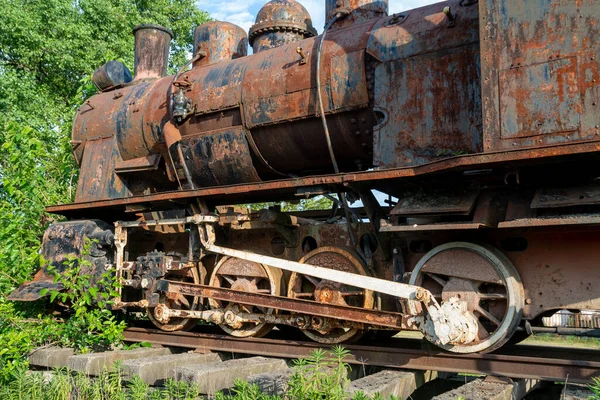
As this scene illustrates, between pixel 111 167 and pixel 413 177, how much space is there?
13.4 ft

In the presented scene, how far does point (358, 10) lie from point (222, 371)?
147 inches

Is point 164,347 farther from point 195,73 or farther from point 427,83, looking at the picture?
point 427,83

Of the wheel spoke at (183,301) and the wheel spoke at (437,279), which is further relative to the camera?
the wheel spoke at (183,301)

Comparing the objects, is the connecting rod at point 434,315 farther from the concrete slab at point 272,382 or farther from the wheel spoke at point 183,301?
the wheel spoke at point 183,301

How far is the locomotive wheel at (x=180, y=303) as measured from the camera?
5789 millimetres

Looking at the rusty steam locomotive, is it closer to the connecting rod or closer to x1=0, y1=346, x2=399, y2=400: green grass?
the connecting rod

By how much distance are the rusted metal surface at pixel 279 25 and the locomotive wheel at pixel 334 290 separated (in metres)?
2.67

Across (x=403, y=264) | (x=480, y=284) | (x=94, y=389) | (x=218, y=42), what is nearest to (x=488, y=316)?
(x=480, y=284)

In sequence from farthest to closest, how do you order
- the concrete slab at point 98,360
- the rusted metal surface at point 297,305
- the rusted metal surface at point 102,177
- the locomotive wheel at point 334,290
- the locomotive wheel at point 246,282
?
the rusted metal surface at point 102,177
the locomotive wheel at point 246,282
the concrete slab at point 98,360
the locomotive wheel at point 334,290
the rusted metal surface at point 297,305

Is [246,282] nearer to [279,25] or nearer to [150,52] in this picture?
[279,25]

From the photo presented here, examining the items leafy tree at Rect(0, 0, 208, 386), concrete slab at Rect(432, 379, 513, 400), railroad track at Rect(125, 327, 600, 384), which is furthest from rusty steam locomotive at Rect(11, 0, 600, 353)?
leafy tree at Rect(0, 0, 208, 386)

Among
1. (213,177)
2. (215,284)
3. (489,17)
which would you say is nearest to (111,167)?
(213,177)

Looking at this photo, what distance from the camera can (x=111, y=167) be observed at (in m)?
6.70

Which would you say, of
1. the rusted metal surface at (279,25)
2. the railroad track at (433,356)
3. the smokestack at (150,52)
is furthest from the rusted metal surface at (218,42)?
the railroad track at (433,356)
